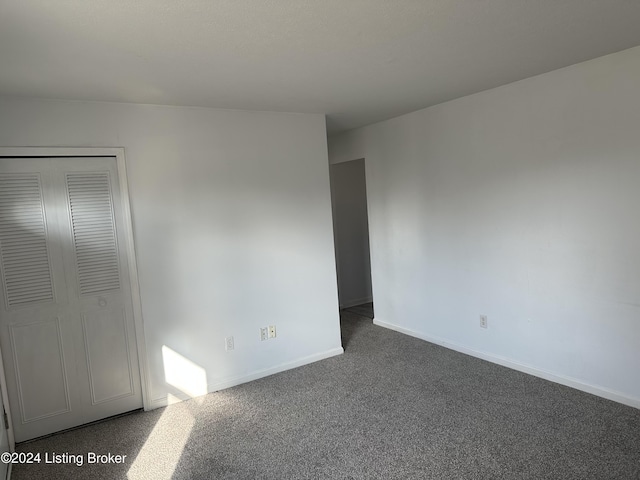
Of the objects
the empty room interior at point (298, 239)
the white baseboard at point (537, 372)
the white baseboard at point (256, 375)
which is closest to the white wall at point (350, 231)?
the white baseboard at point (537, 372)

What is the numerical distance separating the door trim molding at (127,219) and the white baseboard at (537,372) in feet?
9.06

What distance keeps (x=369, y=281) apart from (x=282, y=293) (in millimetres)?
2569

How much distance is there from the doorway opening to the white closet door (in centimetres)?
321

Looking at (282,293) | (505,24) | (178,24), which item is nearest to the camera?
(178,24)

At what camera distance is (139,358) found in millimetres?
3363

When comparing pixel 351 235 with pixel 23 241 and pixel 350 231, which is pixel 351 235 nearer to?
pixel 350 231

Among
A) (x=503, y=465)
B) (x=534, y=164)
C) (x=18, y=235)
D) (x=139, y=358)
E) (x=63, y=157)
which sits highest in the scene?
(x=63, y=157)

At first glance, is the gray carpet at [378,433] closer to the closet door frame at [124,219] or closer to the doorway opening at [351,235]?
the closet door frame at [124,219]

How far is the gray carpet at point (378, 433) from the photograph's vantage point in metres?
2.45

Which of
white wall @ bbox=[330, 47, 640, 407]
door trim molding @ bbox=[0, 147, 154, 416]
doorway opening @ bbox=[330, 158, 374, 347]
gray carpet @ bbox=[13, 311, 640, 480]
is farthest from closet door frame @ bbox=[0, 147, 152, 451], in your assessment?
doorway opening @ bbox=[330, 158, 374, 347]

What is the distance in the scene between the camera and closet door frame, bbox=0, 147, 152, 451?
2.90 metres

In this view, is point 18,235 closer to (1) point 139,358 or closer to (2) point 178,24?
(1) point 139,358

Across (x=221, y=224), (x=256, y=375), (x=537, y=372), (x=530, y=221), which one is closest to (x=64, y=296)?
(x=221, y=224)

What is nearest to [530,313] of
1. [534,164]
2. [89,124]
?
[534,164]
